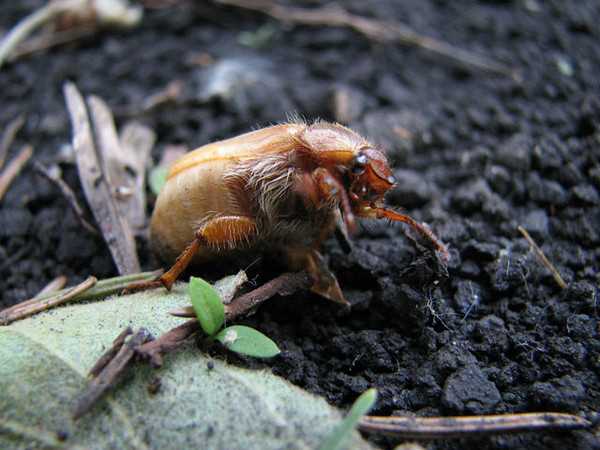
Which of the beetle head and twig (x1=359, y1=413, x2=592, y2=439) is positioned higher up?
the beetle head

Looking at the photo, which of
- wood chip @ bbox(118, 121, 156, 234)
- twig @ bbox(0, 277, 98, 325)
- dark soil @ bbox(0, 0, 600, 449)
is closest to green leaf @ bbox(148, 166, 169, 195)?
wood chip @ bbox(118, 121, 156, 234)

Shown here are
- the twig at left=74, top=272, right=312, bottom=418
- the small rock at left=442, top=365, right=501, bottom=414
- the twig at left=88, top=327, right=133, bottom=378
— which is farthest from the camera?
the small rock at left=442, top=365, right=501, bottom=414

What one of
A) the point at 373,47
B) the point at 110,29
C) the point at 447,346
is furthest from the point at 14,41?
the point at 447,346

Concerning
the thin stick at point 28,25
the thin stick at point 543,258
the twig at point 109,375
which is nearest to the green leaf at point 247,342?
the twig at point 109,375

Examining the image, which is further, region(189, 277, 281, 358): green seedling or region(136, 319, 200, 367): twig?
region(189, 277, 281, 358): green seedling

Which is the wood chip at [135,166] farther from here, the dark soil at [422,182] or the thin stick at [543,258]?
the thin stick at [543,258]

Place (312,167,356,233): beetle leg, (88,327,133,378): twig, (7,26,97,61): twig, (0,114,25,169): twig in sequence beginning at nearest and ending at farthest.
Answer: (88,327,133,378): twig, (312,167,356,233): beetle leg, (0,114,25,169): twig, (7,26,97,61): twig

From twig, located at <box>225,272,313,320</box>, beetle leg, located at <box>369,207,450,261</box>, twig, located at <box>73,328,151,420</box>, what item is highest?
beetle leg, located at <box>369,207,450,261</box>

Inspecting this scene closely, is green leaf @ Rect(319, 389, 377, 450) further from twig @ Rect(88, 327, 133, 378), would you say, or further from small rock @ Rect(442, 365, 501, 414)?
twig @ Rect(88, 327, 133, 378)
